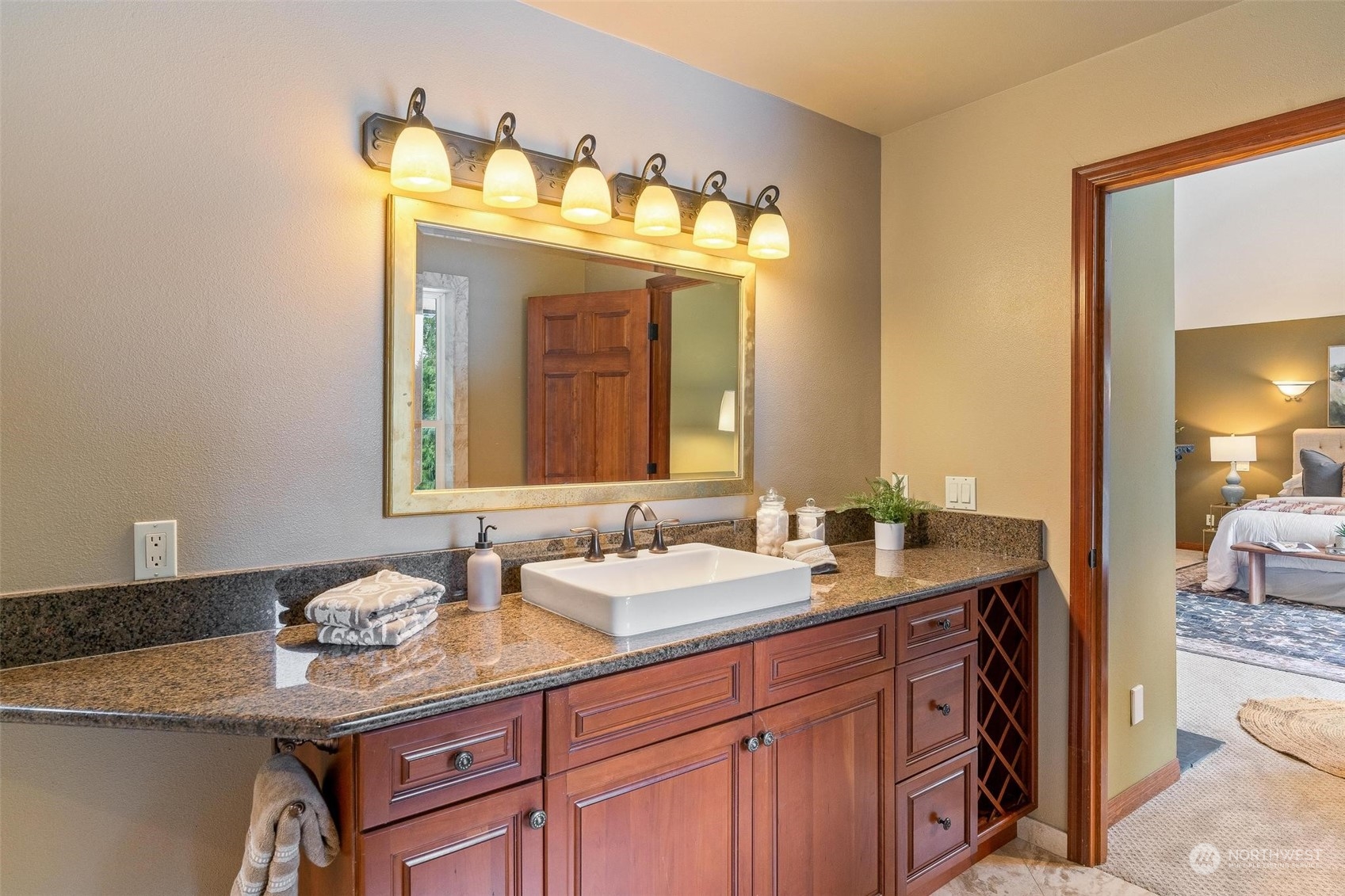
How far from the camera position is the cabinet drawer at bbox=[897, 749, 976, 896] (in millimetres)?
1906

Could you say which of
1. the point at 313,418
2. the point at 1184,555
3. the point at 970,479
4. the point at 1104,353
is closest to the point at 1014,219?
the point at 1104,353

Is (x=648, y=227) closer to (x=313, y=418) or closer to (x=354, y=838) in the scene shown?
(x=313, y=418)

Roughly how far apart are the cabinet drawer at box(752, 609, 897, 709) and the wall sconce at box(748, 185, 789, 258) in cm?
111

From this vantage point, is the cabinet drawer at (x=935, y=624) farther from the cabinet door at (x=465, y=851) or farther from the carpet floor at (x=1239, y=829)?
the cabinet door at (x=465, y=851)

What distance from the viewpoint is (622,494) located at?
6.75ft

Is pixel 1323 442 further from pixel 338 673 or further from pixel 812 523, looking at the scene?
pixel 338 673

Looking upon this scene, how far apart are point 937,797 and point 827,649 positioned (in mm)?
667

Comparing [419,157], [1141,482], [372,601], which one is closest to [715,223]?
[419,157]

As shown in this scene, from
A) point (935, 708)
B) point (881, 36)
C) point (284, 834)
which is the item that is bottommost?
point (935, 708)

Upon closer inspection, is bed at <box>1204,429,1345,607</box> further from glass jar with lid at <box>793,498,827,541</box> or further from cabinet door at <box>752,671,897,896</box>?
cabinet door at <box>752,671,897,896</box>

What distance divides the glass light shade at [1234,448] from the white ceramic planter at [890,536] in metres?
6.25

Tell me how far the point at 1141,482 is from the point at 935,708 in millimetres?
1141

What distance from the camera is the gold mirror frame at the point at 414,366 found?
168cm

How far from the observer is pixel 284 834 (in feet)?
3.67
